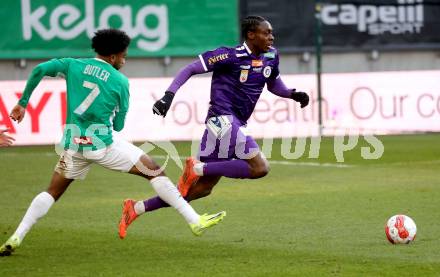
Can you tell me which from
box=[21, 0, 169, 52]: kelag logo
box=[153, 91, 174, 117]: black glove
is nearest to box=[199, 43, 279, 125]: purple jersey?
box=[153, 91, 174, 117]: black glove

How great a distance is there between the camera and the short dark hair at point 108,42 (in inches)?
397

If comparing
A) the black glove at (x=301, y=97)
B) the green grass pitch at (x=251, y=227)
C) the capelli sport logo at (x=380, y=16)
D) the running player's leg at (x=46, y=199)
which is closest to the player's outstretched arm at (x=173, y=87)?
the running player's leg at (x=46, y=199)

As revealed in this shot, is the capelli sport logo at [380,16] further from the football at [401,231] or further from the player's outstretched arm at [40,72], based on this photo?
the player's outstretched arm at [40,72]

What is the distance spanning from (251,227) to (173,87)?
2004 millimetres

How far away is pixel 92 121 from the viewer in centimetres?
1005

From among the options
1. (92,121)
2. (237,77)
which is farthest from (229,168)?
(92,121)

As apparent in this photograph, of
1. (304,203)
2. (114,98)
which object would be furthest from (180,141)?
(114,98)

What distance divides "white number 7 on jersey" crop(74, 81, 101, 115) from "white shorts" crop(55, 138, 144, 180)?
391 mm

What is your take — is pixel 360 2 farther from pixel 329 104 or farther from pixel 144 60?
pixel 144 60

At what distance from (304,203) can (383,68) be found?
16752mm

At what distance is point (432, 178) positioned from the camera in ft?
57.2

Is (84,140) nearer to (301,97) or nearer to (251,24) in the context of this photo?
(251,24)

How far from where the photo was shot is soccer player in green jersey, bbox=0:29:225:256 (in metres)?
9.98

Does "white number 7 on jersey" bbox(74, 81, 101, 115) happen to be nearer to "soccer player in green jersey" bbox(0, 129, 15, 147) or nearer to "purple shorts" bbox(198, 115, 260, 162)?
"soccer player in green jersey" bbox(0, 129, 15, 147)
